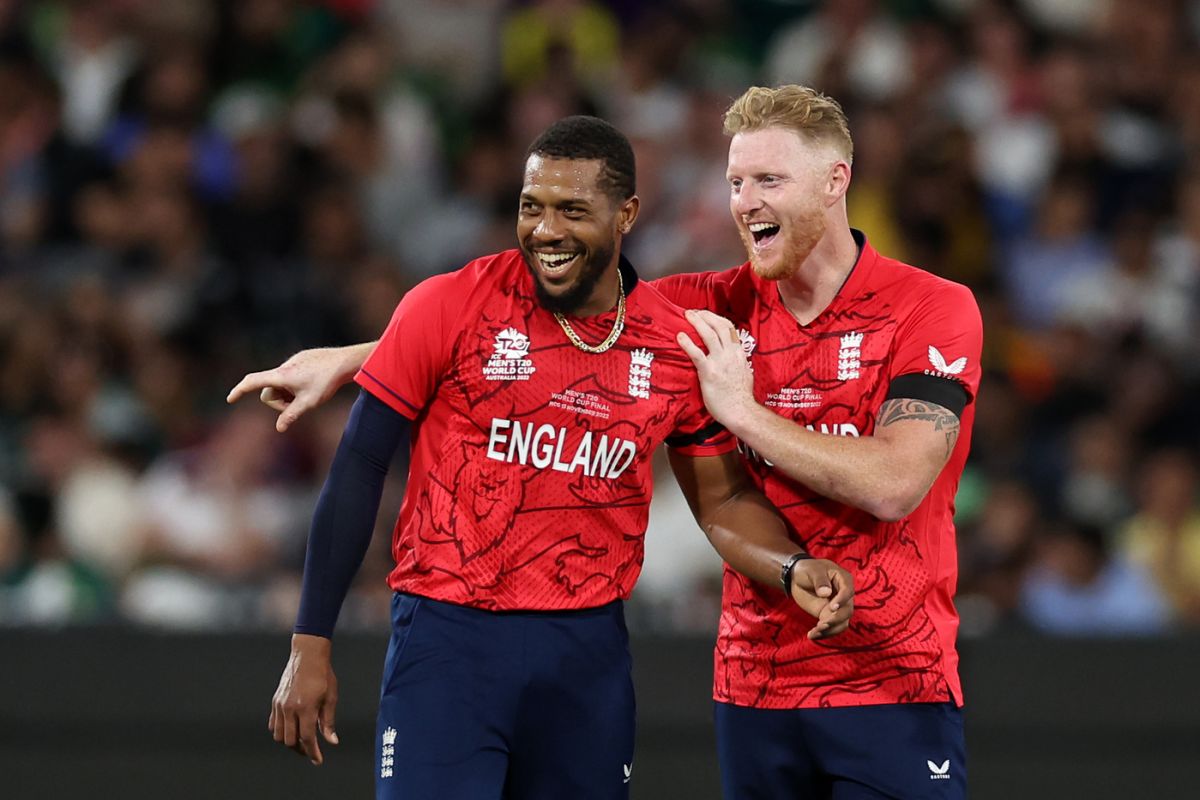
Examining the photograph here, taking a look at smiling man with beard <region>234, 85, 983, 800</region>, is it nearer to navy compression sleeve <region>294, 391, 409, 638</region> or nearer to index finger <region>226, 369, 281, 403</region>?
index finger <region>226, 369, 281, 403</region>

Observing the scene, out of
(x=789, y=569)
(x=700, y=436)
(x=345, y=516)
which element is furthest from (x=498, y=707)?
(x=700, y=436)

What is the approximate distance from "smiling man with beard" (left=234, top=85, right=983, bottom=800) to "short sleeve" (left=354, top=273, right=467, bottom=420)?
0.30m

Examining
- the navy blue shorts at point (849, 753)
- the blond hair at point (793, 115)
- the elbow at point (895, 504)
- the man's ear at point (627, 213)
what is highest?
the blond hair at point (793, 115)

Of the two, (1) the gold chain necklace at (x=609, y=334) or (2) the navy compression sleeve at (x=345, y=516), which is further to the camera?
(1) the gold chain necklace at (x=609, y=334)

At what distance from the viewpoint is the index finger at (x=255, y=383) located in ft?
13.7

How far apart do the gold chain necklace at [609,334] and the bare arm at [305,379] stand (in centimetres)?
51

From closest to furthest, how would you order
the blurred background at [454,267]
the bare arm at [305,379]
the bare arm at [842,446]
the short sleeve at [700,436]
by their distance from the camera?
the bare arm at [842,446] < the bare arm at [305,379] < the short sleeve at [700,436] < the blurred background at [454,267]

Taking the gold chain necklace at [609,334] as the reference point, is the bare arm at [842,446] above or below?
below

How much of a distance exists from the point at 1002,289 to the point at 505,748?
5.36m

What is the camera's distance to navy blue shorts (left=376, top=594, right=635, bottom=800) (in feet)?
13.1

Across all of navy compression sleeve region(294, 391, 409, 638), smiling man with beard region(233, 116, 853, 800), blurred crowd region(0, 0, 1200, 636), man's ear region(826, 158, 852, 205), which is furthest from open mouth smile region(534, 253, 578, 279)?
blurred crowd region(0, 0, 1200, 636)

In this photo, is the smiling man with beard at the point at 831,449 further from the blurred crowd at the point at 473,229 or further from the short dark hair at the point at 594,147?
the blurred crowd at the point at 473,229

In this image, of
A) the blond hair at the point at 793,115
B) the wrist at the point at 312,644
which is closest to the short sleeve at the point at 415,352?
the wrist at the point at 312,644

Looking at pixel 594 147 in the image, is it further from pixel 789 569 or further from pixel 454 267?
pixel 454 267
